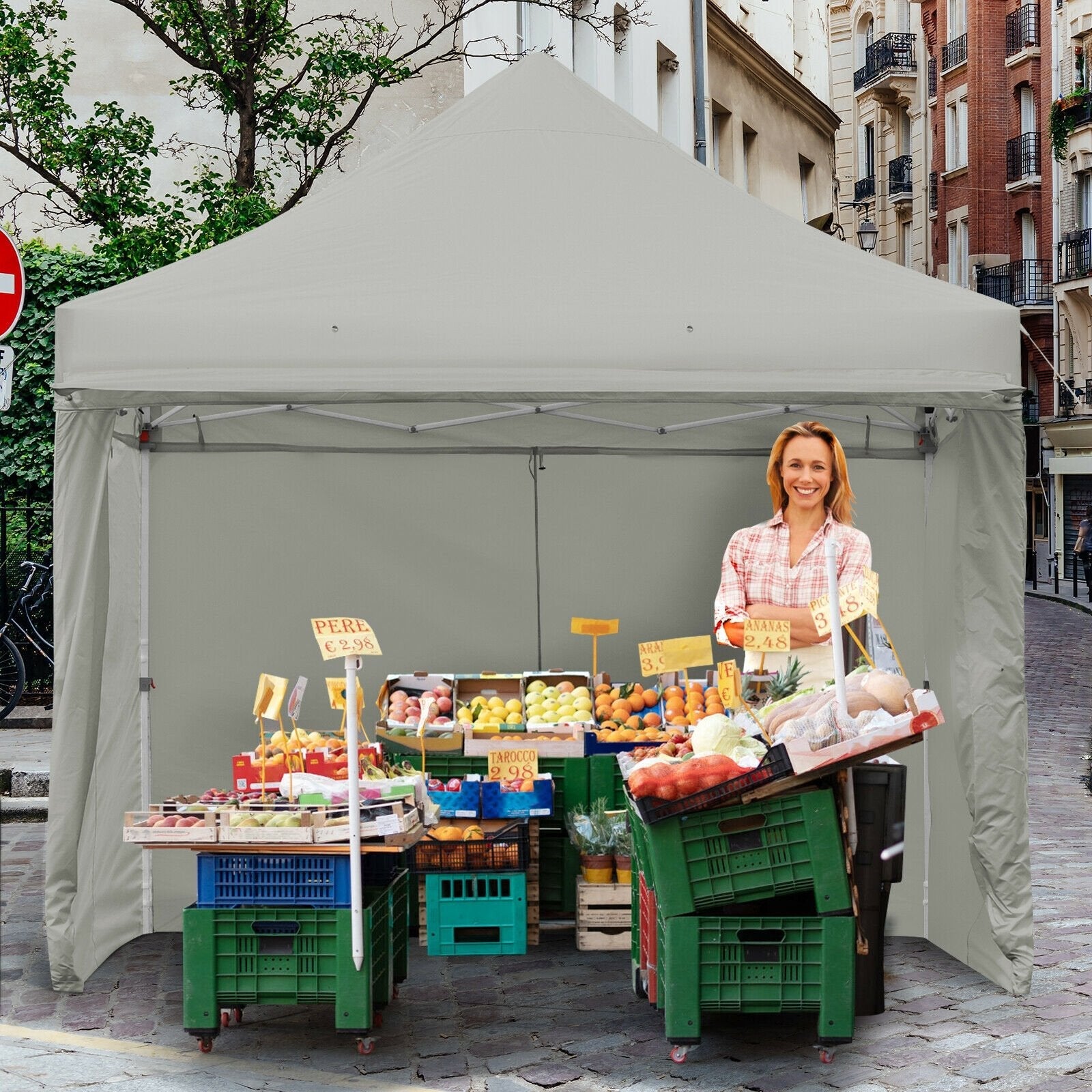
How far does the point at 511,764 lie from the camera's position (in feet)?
22.4

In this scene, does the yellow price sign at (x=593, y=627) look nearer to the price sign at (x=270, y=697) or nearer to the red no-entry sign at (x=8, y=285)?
the price sign at (x=270, y=697)

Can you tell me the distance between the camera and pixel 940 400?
19.8ft

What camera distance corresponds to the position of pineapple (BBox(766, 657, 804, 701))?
6.50m

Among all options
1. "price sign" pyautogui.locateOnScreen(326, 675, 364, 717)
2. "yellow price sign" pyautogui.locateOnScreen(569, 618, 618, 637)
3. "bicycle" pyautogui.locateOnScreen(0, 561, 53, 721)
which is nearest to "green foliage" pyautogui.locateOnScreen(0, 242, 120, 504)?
"bicycle" pyautogui.locateOnScreen(0, 561, 53, 721)

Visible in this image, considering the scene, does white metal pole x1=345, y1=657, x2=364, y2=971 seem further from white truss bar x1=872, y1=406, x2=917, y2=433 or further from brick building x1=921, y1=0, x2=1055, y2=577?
brick building x1=921, y1=0, x2=1055, y2=577

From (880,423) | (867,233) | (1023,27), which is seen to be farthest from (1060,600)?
(1023,27)

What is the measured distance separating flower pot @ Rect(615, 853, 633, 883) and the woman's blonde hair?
1.70 metres

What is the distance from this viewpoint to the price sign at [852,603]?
559 cm

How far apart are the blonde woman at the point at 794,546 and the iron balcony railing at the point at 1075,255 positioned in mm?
40175

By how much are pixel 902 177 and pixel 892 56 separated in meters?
4.27

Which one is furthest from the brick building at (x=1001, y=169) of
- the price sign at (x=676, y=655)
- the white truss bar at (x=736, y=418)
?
the price sign at (x=676, y=655)

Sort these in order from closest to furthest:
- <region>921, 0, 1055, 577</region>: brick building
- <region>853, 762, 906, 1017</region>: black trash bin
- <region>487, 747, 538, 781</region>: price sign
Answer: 1. <region>853, 762, 906, 1017</region>: black trash bin
2. <region>487, 747, 538, 781</region>: price sign
3. <region>921, 0, 1055, 577</region>: brick building

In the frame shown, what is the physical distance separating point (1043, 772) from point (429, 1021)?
7586 millimetres

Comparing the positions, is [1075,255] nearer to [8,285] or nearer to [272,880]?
[8,285]
